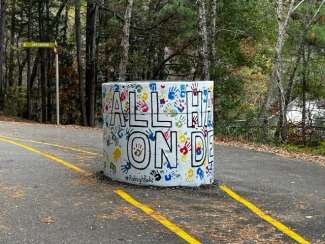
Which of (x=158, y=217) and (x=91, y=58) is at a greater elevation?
(x=91, y=58)

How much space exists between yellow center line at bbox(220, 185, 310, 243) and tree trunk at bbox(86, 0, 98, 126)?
19518 mm

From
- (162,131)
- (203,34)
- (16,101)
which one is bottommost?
(162,131)

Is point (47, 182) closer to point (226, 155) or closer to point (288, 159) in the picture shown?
point (226, 155)

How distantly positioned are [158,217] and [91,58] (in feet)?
72.8

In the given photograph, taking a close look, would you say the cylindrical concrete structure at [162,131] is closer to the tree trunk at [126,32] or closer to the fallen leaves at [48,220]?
the fallen leaves at [48,220]

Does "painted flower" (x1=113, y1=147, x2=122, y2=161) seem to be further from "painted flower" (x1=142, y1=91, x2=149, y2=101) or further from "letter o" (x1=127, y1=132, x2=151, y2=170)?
"painted flower" (x1=142, y1=91, x2=149, y2=101)

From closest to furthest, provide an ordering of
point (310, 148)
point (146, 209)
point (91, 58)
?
1. point (146, 209)
2. point (310, 148)
3. point (91, 58)

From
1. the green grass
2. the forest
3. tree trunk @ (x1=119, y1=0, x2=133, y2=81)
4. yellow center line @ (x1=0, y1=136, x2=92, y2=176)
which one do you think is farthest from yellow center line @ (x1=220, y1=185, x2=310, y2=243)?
tree trunk @ (x1=119, y1=0, x2=133, y2=81)

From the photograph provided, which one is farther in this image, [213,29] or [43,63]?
[43,63]

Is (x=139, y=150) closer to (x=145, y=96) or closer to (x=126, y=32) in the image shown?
→ (x=145, y=96)

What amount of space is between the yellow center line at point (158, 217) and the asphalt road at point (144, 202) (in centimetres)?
9

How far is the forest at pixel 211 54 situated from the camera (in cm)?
2050

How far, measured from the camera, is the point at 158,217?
291 inches

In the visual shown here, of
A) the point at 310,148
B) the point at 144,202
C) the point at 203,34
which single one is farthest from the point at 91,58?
the point at 144,202
